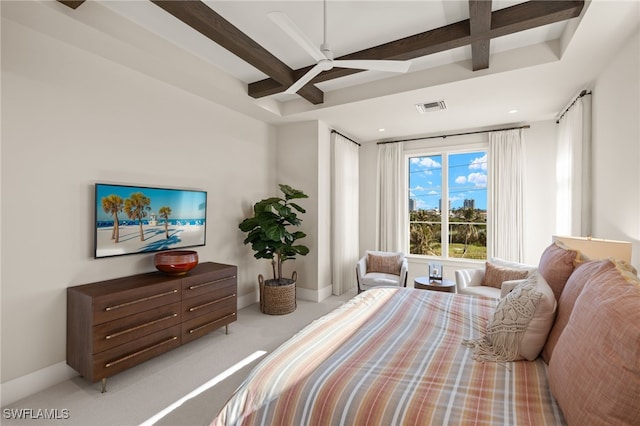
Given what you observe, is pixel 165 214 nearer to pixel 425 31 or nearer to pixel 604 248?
pixel 425 31

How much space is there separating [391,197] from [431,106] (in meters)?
1.89

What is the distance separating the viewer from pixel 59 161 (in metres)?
2.34

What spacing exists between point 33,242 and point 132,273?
2.63ft

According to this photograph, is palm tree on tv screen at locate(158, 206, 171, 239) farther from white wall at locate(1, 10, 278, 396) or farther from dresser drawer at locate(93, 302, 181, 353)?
dresser drawer at locate(93, 302, 181, 353)

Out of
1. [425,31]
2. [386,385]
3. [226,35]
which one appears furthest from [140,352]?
[425,31]

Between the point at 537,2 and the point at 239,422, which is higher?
the point at 537,2

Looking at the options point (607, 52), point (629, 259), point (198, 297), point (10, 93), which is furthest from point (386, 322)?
point (10, 93)

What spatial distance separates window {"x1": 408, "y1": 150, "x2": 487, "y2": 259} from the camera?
480cm

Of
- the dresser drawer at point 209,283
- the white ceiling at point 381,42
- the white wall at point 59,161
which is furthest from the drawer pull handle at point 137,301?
the white ceiling at point 381,42

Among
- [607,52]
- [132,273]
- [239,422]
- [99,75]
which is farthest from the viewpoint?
[132,273]

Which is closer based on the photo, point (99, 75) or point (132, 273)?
point (99, 75)

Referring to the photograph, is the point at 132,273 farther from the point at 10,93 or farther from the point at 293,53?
the point at 293,53

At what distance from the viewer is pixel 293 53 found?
116 inches

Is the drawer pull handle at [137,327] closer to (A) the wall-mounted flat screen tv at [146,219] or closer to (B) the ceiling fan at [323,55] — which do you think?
(A) the wall-mounted flat screen tv at [146,219]
